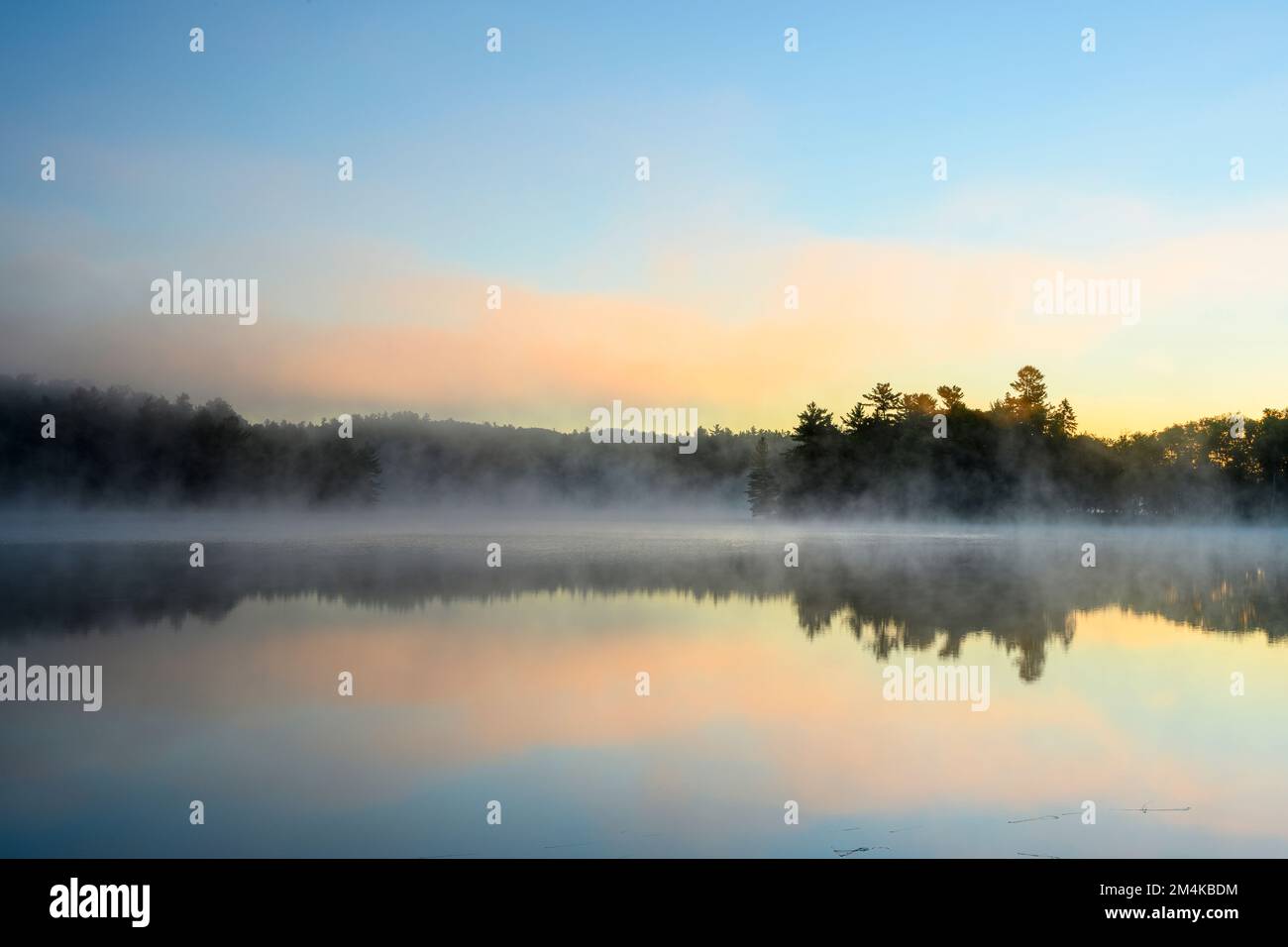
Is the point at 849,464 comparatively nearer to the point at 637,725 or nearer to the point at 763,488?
the point at 763,488

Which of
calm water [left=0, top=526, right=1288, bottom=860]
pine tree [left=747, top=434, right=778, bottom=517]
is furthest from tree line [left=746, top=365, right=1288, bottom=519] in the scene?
calm water [left=0, top=526, right=1288, bottom=860]

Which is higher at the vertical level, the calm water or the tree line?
the tree line

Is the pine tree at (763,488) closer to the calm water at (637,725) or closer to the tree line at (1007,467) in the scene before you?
the tree line at (1007,467)

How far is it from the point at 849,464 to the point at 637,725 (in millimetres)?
60258

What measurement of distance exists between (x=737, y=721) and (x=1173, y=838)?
14.7 feet

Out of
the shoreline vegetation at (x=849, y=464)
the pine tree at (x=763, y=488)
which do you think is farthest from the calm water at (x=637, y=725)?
the pine tree at (x=763, y=488)

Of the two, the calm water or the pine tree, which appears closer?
the calm water

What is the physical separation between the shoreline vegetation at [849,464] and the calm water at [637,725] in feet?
139

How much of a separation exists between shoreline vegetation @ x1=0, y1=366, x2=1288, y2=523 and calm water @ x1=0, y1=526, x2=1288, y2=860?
139 ft

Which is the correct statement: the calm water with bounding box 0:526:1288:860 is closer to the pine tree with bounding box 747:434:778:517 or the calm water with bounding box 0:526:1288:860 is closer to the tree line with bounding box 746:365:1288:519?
the tree line with bounding box 746:365:1288:519

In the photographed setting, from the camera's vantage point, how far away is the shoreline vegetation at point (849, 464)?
68.2 m

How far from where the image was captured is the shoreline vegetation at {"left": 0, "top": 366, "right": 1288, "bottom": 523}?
224 ft
